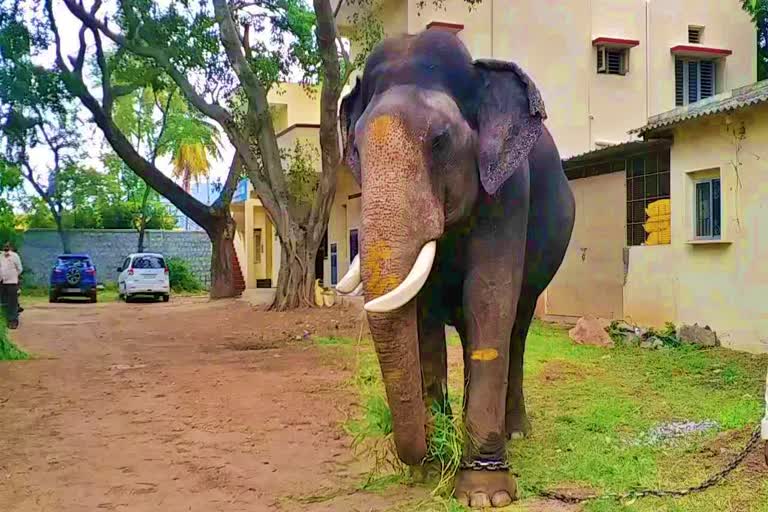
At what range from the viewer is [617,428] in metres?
6.55

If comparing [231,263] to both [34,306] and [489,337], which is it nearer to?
[34,306]

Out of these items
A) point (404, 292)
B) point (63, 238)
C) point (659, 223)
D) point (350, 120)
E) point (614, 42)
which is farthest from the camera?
point (63, 238)

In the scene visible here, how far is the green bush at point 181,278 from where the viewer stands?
3322 centimetres

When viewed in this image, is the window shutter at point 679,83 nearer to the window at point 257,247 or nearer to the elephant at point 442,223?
the elephant at point 442,223

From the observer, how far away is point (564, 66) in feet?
61.6

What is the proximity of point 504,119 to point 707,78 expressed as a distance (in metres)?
17.5

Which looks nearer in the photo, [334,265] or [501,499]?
[501,499]

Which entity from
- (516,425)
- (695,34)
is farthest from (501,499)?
(695,34)

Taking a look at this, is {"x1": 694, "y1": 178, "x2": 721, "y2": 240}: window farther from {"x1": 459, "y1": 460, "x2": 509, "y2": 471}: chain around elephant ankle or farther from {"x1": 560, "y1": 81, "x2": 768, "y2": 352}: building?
{"x1": 459, "y1": 460, "x2": 509, "y2": 471}: chain around elephant ankle

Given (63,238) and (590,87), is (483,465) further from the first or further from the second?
(63,238)

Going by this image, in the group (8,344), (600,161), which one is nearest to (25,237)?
(8,344)

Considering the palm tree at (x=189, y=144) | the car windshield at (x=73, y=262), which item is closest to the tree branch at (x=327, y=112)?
the car windshield at (x=73, y=262)

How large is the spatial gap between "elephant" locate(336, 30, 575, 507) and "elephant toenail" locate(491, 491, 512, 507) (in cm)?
1

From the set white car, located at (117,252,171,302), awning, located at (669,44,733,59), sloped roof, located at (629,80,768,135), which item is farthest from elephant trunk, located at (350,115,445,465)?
white car, located at (117,252,171,302)
